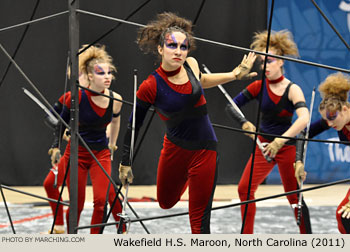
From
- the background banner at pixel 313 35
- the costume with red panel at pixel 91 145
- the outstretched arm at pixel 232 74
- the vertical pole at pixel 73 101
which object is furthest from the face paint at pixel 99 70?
the background banner at pixel 313 35

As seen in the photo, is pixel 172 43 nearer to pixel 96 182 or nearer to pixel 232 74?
pixel 232 74

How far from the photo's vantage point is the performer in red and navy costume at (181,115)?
2410 mm

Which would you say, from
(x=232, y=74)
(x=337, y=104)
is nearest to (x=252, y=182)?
(x=337, y=104)

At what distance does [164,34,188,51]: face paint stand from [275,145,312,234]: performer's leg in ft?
4.27

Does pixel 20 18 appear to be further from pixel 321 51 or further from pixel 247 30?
pixel 321 51

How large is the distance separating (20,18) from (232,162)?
97.7 inches

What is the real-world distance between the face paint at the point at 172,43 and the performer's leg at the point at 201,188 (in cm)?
42

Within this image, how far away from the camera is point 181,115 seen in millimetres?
2420

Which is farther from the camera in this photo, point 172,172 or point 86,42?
point 86,42

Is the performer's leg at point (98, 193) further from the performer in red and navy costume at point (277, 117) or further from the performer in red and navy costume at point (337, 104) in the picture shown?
the performer in red and navy costume at point (337, 104)

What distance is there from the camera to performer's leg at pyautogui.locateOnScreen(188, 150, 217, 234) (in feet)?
8.14

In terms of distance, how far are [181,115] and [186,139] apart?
4.7 inches

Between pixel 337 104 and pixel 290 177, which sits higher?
pixel 337 104

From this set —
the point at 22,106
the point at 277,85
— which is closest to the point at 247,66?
the point at 277,85
